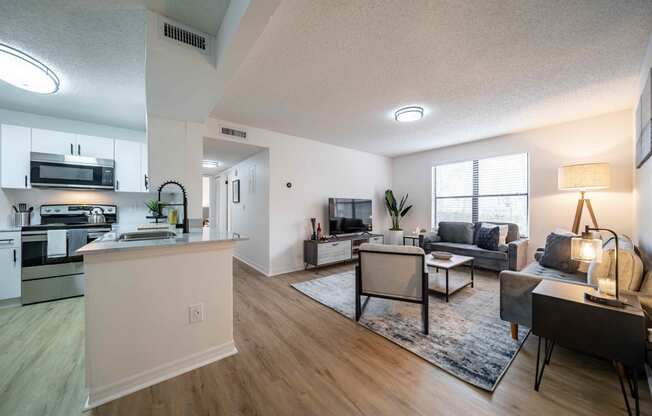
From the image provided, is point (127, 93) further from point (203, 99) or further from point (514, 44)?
point (514, 44)

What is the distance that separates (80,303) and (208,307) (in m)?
2.35

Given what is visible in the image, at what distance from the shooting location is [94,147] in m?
3.19

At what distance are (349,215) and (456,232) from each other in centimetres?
210

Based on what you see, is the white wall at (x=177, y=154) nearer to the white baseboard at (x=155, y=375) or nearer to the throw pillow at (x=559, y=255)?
the white baseboard at (x=155, y=375)

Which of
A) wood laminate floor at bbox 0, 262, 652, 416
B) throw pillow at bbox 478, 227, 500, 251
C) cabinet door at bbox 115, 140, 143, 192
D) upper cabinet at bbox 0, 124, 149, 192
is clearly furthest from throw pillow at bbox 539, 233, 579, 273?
cabinet door at bbox 115, 140, 143, 192

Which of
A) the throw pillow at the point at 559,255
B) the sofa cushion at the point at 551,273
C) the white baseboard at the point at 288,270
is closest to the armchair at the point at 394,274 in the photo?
the sofa cushion at the point at 551,273

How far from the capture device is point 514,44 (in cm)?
179

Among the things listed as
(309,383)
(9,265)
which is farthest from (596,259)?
(9,265)

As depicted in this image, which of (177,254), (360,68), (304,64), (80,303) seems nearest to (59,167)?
(80,303)

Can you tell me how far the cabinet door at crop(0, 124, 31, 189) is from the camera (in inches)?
106

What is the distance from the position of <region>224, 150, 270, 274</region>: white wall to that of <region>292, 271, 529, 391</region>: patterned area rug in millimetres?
1324

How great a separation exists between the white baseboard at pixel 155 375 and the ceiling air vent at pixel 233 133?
286 centimetres

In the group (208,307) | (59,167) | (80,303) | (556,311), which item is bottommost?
(80,303)

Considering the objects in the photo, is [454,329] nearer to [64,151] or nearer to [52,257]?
[52,257]
